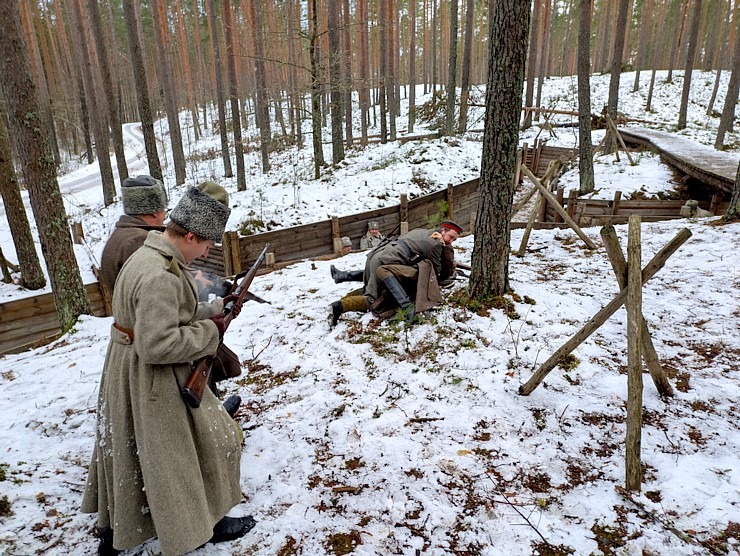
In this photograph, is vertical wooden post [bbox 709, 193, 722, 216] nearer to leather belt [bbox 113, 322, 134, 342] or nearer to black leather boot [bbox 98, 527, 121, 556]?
leather belt [bbox 113, 322, 134, 342]

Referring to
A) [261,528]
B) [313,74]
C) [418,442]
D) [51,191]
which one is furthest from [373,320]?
[313,74]

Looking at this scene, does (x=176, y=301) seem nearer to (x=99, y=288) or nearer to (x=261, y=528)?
(x=261, y=528)

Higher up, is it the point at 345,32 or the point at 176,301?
the point at 345,32

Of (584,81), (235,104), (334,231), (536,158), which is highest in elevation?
(584,81)

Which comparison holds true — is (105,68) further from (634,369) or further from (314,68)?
(634,369)

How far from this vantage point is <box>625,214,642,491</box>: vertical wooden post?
2.70 meters

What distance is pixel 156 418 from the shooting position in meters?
A: 1.96

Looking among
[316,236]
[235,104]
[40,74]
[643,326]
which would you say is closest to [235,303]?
[643,326]

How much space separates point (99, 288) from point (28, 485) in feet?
21.9

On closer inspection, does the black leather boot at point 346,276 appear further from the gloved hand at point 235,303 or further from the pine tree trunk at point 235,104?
the pine tree trunk at point 235,104

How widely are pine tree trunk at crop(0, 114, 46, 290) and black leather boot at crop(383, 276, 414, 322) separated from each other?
25.5ft

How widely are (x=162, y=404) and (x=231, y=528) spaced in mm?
1072

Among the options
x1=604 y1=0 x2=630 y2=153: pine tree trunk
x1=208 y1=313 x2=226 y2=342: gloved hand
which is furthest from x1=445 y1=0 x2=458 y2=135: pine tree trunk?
x1=208 y1=313 x2=226 y2=342: gloved hand

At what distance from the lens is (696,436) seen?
3135mm
